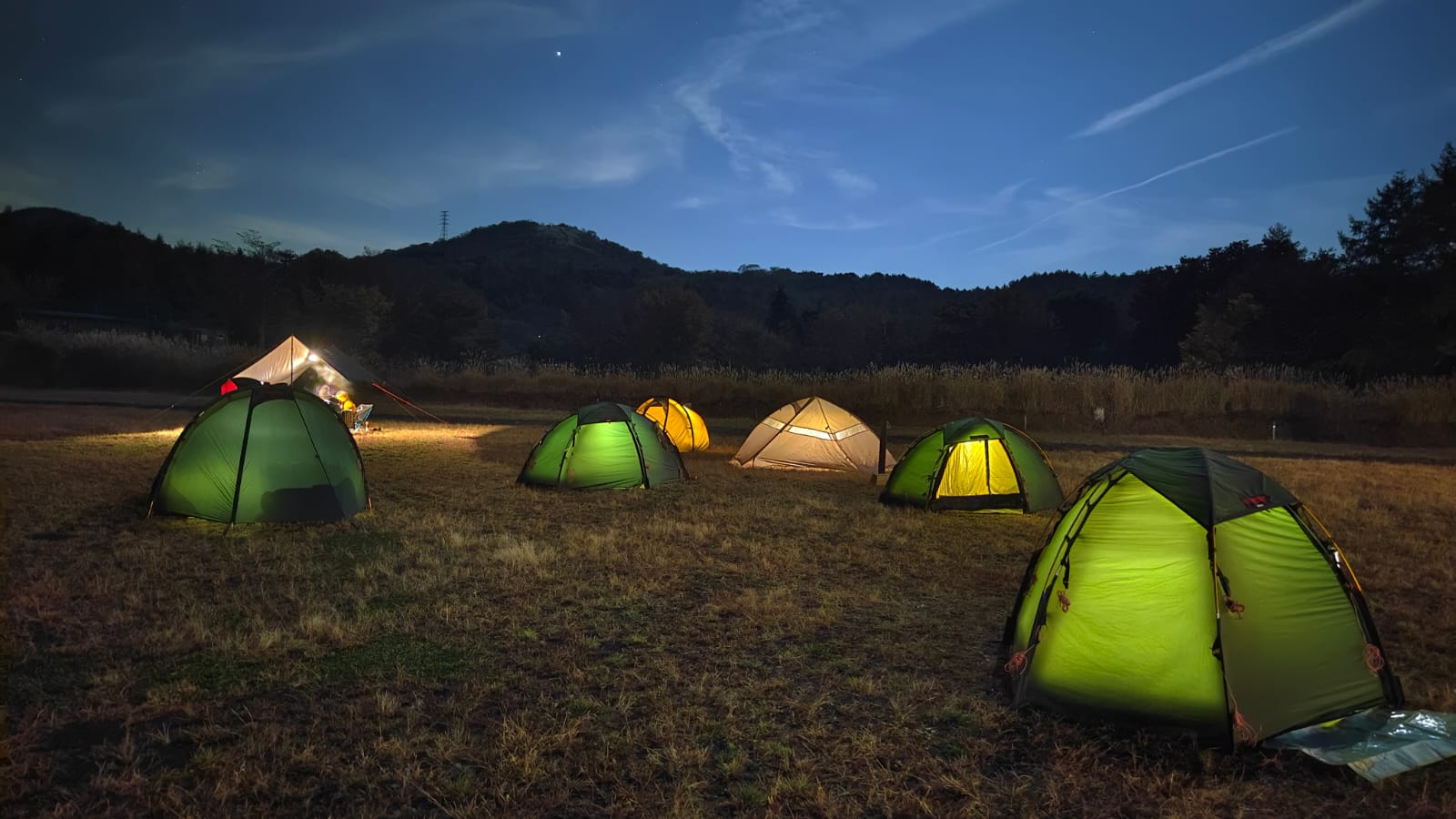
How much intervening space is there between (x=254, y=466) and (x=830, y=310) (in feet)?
219

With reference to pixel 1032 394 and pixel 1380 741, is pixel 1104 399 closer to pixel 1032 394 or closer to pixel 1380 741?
pixel 1032 394

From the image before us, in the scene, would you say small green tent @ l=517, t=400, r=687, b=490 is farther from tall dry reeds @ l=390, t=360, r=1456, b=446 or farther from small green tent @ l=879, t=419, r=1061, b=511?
tall dry reeds @ l=390, t=360, r=1456, b=446

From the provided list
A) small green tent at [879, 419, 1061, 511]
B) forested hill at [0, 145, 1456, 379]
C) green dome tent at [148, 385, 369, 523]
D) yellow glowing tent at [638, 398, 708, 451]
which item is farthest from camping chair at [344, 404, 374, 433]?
forested hill at [0, 145, 1456, 379]

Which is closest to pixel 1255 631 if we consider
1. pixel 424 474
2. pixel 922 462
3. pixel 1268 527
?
pixel 1268 527

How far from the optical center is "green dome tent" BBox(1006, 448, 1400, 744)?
4.64m

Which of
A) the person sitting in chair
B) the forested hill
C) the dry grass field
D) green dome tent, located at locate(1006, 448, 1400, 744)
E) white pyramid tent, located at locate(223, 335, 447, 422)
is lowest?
the dry grass field

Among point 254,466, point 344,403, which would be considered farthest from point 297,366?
point 254,466

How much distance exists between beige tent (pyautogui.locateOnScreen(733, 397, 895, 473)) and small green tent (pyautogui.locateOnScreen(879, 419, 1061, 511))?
411 cm

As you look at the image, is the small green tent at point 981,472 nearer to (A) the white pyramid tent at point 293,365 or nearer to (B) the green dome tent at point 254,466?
(B) the green dome tent at point 254,466

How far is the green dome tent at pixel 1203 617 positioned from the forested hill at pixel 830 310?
35.5 m

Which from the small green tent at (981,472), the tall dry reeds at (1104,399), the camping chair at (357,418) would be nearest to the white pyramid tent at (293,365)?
the camping chair at (357,418)

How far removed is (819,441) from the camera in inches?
641

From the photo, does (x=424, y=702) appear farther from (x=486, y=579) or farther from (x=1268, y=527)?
(x=1268, y=527)

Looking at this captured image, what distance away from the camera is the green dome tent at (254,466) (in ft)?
32.5
